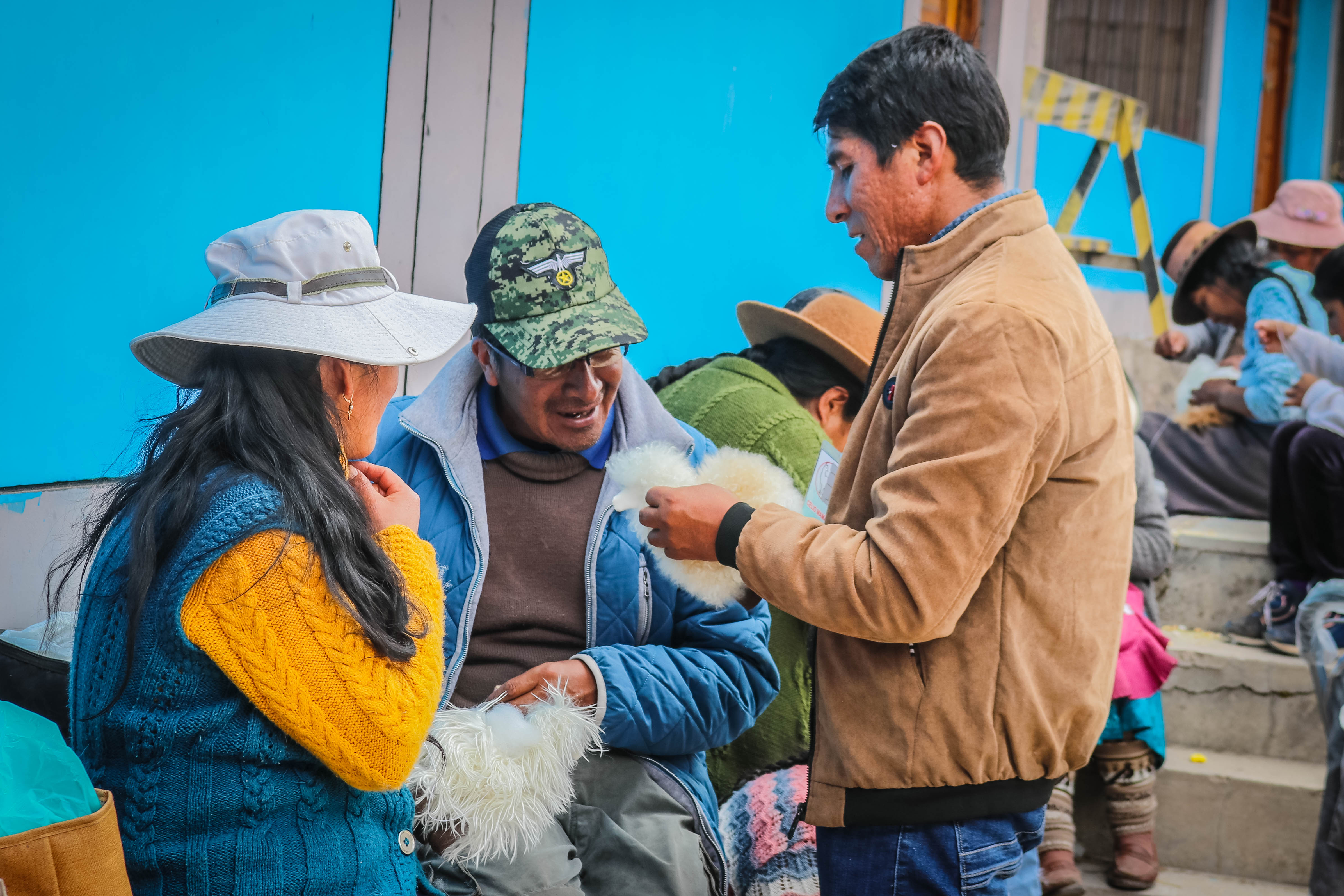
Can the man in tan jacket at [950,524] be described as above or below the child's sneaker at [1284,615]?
above

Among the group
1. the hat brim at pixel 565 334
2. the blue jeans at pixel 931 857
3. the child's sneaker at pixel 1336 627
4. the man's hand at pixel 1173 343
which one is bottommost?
the blue jeans at pixel 931 857

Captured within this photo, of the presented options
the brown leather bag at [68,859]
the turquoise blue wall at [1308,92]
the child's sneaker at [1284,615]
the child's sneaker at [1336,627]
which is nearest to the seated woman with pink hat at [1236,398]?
the child's sneaker at [1284,615]

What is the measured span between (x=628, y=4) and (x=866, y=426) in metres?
2.41

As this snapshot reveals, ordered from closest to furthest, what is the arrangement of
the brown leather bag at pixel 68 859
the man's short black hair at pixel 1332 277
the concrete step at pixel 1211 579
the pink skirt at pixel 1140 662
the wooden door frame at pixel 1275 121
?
the brown leather bag at pixel 68 859 → the pink skirt at pixel 1140 662 → the man's short black hair at pixel 1332 277 → the concrete step at pixel 1211 579 → the wooden door frame at pixel 1275 121

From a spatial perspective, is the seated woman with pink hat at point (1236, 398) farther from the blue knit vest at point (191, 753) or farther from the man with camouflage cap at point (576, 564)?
the blue knit vest at point (191, 753)

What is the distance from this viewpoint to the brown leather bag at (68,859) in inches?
46.8

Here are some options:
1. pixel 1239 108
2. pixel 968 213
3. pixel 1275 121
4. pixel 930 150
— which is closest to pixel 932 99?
pixel 930 150

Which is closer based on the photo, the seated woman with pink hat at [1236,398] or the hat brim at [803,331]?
the hat brim at [803,331]

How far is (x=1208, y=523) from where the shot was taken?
5395mm

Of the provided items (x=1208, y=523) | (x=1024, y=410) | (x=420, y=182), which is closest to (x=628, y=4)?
(x=420, y=182)

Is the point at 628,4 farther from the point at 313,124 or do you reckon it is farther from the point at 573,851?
the point at 573,851

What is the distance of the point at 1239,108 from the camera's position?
7.58 meters

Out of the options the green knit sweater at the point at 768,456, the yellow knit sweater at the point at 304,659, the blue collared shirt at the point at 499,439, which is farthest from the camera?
the green knit sweater at the point at 768,456

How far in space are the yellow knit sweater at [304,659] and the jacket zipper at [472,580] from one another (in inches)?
23.7
